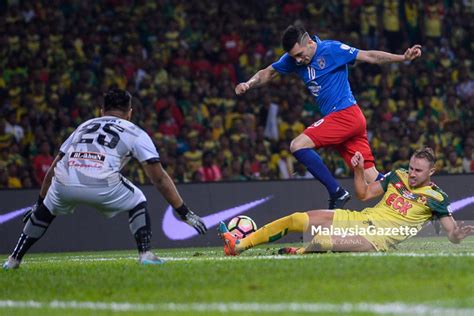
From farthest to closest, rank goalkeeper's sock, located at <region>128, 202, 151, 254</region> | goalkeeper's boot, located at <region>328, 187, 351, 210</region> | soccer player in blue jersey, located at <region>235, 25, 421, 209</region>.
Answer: soccer player in blue jersey, located at <region>235, 25, 421, 209</region> < goalkeeper's boot, located at <region>328, 187, 351, 210</region> < goalkeeper's sock, located at <region>128, 202, 151, 254</region>

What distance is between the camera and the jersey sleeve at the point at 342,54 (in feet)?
42.8

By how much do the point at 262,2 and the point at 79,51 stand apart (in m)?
5.43

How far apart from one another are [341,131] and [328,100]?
438 mm

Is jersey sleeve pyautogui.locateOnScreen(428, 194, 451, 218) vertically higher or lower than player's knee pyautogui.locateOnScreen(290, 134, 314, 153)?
lower

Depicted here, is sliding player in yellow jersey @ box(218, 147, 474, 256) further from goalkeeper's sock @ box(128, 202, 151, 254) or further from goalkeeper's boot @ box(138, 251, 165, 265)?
goalkeeper's sock @ box(128, 202, 151, 254)

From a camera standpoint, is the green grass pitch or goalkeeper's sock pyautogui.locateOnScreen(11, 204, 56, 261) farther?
goalkeeper's sock pyautogui.locateOnScreen(11, 204, 56, 261)

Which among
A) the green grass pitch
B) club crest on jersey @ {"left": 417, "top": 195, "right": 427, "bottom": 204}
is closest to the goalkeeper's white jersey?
the green grass pitch

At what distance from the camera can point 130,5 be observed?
25.0 m

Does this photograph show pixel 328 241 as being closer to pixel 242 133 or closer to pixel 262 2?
pixel 242 133

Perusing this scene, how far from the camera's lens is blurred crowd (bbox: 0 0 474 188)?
21.0 m

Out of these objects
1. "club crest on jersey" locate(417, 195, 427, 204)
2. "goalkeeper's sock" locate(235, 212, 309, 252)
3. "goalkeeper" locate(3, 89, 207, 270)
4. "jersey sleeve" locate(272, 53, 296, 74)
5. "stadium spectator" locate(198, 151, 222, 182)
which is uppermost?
"jersey sleeve" locate(272, 53, 296, 74)

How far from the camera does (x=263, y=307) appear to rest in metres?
7.44

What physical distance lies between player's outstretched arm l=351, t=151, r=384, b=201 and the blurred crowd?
8.95 m

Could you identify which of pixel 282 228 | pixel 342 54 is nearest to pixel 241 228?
pixel 282 228
